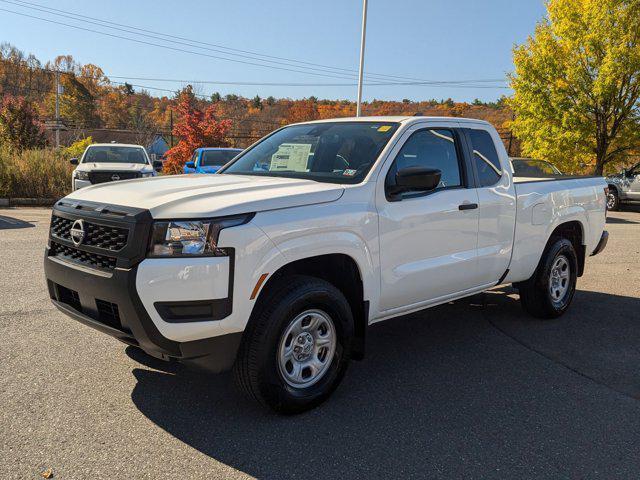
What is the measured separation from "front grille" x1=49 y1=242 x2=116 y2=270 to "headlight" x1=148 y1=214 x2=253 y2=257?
314 mm

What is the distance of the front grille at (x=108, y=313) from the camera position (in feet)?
10.4

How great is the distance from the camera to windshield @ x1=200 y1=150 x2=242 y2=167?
16741mm

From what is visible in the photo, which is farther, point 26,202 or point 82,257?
point 26,202

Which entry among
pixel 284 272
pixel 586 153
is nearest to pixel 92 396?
pixel 284 272

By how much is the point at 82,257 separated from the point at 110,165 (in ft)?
41.5

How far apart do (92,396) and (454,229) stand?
2.92 meters

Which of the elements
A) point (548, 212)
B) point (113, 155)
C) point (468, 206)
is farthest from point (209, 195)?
point (113, 155)

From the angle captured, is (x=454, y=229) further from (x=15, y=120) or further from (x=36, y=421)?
(x=15, y=120)

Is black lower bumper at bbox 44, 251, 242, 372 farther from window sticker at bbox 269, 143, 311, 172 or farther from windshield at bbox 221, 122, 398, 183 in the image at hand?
window sticker at bbox 269, 143, 311, 172

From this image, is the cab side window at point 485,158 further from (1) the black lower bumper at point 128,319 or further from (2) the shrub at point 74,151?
(2) the shrub at point 74,151

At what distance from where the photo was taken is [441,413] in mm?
3635

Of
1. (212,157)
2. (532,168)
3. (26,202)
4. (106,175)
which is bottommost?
(26,202)

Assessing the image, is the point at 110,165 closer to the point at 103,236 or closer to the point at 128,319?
the point at 103,236

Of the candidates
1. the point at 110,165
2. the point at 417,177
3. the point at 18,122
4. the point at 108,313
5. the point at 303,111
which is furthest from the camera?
the point at 303,111
